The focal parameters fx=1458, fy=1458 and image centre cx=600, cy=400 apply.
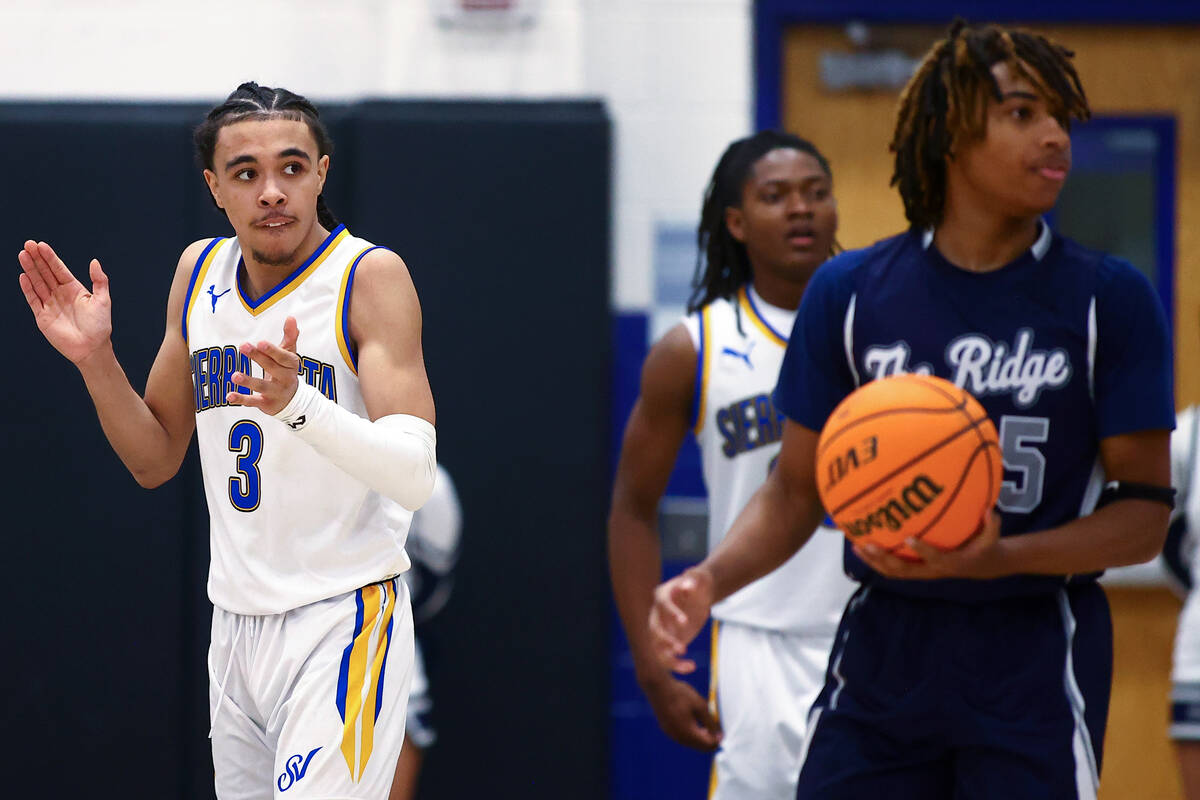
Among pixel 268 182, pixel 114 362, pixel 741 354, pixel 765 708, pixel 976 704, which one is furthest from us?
pixel 741 354

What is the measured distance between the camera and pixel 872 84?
5.14 metres

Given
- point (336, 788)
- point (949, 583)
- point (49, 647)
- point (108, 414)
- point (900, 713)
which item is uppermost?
point (108, 414)

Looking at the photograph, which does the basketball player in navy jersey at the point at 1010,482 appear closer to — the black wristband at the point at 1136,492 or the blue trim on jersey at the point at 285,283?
the black wristband at the point at 1136,492

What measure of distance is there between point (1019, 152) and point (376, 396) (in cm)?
116

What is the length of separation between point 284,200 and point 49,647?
274 centimetres

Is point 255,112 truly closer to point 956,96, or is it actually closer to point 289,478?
point 289,478

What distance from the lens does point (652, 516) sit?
3.82 m

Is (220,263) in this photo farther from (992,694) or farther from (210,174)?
(992,694)

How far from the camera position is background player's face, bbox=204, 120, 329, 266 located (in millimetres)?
2633

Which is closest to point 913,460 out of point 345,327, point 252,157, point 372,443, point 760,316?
point 372,443

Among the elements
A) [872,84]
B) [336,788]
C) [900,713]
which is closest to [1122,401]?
[900,713]

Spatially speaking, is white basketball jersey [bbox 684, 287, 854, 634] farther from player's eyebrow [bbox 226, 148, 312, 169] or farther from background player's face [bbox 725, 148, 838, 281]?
player's eyebrow [bbox 226, 148, 312, 169]

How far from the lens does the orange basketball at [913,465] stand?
214cm

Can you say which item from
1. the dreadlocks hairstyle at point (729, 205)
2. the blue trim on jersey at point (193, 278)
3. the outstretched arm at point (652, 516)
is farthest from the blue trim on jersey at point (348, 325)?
the dreadlocks hairstyle at point (729, 205)
